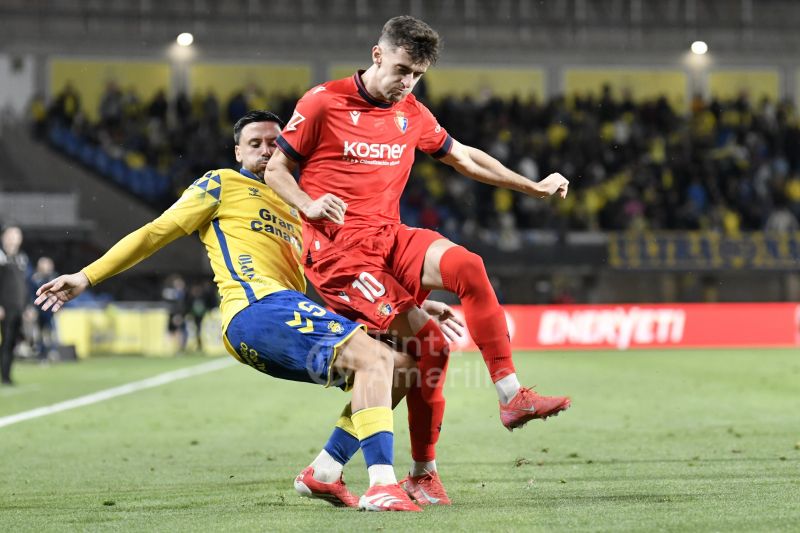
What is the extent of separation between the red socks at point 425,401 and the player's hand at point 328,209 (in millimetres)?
966

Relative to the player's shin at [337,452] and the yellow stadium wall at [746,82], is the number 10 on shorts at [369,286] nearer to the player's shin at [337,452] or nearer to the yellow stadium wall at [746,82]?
the player's shin at [337,452]

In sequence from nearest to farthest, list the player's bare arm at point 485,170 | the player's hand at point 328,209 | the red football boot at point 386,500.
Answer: the player's hand at point 328,209 → the red football boot at point 386,500 → the player's bare arm at point 485,170

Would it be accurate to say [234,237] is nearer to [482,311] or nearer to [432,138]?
[432,138]

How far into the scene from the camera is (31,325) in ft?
80.1

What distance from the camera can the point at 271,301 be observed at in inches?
226

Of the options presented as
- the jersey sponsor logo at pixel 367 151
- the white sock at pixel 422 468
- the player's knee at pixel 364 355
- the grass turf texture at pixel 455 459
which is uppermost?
the jersey sponsor logo at pixel 367 151

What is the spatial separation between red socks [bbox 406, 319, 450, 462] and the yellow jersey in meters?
0.74

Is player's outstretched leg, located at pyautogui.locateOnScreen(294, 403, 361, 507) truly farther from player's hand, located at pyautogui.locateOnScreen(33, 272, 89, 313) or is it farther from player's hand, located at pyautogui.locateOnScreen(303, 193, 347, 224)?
player's hand, located at pyautogui.locateOnScreen(33, 272, 89, 313)

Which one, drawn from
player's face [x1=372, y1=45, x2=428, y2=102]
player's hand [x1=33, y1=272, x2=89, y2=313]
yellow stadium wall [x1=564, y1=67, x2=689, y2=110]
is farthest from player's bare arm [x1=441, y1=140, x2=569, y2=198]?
yellow stadium wall [x1=564, y1=67, x2=689, y2=110]

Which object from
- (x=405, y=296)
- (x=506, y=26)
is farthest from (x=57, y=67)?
(x=405, y=296)

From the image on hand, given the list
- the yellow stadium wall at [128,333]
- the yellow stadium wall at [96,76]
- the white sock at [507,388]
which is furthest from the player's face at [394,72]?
the yellow stadium wall at [96,76]

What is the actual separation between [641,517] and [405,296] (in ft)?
4.83

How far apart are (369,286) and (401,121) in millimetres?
870

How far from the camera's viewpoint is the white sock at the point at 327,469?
19.0 feet
